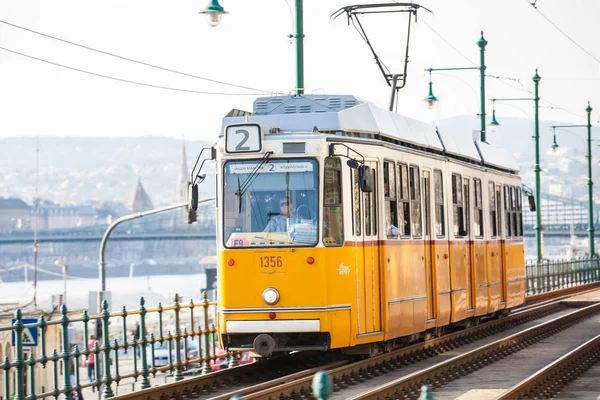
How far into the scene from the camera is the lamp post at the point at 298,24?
1731 cm

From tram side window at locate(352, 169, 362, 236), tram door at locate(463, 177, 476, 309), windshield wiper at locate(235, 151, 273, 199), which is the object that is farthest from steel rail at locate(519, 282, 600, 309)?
windshield wiper at locate(235, 151, 273, 199)

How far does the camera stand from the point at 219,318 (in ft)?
46.0

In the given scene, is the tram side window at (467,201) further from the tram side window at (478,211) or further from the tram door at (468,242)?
the tram side window at (478,211)

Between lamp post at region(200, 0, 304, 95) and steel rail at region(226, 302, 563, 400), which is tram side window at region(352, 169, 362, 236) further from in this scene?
lamp post at region(200, 0, 304, 95)

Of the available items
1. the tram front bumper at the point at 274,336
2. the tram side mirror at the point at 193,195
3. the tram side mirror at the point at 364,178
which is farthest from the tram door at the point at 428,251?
the tram side mirror at the point at 193,195

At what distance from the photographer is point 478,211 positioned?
65.0 feet

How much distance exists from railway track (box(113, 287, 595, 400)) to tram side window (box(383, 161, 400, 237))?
154cm

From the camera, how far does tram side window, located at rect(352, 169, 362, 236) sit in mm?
14195

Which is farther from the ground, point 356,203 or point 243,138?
point 243,138

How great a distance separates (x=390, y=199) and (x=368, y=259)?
1071 millimetres

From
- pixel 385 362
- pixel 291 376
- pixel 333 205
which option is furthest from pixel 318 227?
pixel 385 362

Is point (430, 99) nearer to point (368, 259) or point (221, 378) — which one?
point (368, 259)

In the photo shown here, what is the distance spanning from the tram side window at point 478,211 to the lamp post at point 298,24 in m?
3.39

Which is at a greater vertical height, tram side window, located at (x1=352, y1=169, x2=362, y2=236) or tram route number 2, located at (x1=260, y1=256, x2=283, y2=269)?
tram side window, located at (x1=352, y1=169, x2=362, y2=236)
